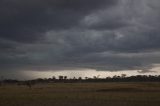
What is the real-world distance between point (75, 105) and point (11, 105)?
8462 millimetres

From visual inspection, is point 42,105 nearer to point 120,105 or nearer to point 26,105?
point 26,105

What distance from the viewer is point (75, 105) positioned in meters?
40.0

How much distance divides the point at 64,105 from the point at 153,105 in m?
11.5

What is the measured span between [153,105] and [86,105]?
8.72m

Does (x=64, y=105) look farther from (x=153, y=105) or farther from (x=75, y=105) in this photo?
(x=153, y=105)

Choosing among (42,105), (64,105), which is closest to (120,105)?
(64,105)

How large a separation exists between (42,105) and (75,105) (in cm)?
427

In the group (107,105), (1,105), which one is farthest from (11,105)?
(107,105)

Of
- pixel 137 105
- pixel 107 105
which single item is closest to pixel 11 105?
pixel 107 105

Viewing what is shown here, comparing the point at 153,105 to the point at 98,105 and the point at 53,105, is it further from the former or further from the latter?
the point at 53,105

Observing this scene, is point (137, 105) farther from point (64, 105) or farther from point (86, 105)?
point (64, 105)

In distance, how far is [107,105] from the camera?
4044 cm

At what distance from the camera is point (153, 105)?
40.4 m

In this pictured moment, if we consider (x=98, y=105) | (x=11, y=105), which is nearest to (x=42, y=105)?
(x=11, y=105)
